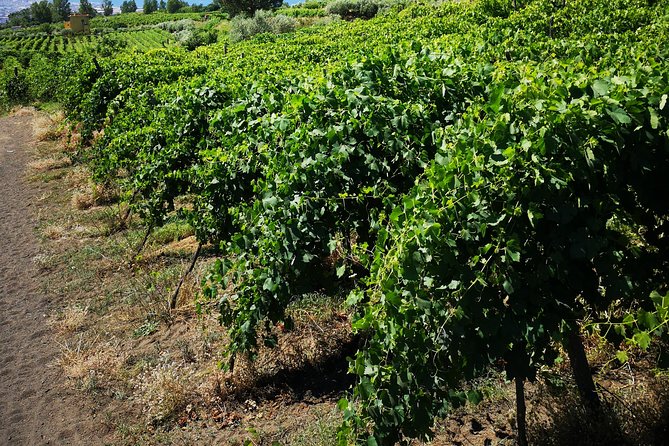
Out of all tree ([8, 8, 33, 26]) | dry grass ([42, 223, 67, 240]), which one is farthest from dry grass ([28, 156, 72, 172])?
tree ([8, 8, 33, 26])

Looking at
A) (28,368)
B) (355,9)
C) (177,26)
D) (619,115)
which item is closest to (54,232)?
(28,368)

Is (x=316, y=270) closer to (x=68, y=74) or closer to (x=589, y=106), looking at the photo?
(x=589, y=106)

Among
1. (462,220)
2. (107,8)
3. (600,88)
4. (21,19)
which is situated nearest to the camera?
(462,220)

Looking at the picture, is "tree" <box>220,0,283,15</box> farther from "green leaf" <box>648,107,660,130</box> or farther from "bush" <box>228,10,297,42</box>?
"green leaf" <box>648,107,660,130</box>

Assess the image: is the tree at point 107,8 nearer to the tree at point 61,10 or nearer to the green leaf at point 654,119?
the tree at point 61,10

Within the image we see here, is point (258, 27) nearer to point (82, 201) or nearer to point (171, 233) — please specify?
point (82, 201)

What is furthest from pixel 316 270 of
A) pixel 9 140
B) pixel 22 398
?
pixel 9 140

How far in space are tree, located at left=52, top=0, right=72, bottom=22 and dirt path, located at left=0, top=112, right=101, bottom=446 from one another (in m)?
128

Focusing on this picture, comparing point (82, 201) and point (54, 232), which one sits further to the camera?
point (82, 201)

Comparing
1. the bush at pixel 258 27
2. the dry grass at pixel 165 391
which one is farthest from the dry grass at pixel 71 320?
the bush at pixel 258 27

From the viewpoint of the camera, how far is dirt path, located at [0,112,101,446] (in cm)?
452

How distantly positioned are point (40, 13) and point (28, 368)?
145 metres

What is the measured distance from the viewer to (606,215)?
2682 millimetres

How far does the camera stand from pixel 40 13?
126 meters
